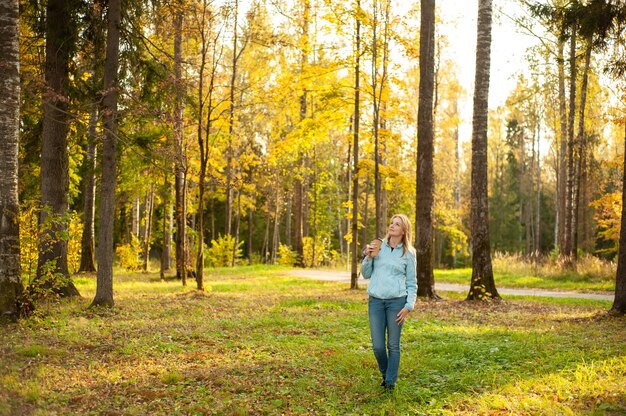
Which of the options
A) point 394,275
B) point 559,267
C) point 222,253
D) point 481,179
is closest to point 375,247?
point 394,275

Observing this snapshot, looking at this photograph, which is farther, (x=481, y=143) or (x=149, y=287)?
(x=149, y=287)

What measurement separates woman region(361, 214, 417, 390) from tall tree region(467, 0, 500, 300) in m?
7.83

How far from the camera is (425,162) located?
14.3 m

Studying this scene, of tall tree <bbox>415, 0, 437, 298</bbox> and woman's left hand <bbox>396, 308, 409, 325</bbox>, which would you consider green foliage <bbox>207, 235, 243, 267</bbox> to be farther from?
woman's left hand <bbox>396, 308, 409, 325</bbox>

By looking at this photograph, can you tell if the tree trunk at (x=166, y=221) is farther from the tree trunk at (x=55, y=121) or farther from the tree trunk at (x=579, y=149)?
the tree trunk at (x=579, y=149)

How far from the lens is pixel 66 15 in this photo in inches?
463

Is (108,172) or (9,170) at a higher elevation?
(108,172)

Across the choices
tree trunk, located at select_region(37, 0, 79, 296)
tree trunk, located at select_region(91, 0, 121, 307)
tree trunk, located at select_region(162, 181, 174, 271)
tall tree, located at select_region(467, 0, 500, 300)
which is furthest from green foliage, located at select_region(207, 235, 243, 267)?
tree trunk, located at select_region(91, 0, 121, 307)

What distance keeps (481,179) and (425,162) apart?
161 cm

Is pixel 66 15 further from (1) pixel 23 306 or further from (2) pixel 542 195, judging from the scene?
(2) pixel 542 195

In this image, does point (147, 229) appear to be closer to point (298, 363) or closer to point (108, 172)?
point (108, 172)

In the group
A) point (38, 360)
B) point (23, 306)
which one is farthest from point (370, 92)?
point (38, 360)

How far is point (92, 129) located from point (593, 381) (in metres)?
16.8

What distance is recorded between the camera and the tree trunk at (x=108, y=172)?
11.0 m
